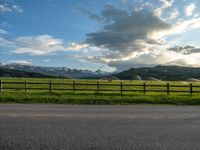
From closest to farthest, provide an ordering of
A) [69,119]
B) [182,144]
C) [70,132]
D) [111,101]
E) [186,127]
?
[182,144], [70,132], [186,127], [69,119], [111,101]

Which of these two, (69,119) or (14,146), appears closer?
(14,146)

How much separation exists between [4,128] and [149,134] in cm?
409

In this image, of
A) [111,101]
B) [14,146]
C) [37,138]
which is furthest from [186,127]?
[111,101]

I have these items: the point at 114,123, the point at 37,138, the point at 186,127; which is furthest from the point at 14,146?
the point at 186,127

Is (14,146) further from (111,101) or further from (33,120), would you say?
(111,101)

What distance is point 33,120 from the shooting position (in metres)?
9.66

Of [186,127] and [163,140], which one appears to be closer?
[163,140]

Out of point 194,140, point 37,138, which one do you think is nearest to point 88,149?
point 37,138

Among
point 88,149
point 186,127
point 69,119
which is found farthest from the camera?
point 69,119

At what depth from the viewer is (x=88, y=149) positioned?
6336 mm

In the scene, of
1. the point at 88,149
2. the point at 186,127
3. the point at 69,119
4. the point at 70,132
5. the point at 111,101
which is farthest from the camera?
the point at 111,101

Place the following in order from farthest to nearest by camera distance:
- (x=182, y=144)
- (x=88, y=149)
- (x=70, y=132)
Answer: (x=70, y=132)
(x=182, y=144)
(x=88, y=149)

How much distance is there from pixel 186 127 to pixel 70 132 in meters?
3.72

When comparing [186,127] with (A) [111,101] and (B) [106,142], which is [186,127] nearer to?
(B) [106,142]
